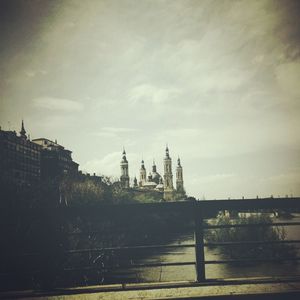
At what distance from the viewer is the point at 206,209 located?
5066mm

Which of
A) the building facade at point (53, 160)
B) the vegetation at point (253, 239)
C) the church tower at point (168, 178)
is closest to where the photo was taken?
the vegetation at point (253, 239)

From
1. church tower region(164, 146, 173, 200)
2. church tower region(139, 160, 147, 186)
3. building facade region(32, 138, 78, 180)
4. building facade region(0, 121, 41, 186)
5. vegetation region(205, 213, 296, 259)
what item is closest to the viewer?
vegetation region(205, 213, 296, 259)

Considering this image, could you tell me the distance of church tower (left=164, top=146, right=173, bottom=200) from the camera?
4694 inches

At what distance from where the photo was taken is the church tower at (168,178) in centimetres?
11924

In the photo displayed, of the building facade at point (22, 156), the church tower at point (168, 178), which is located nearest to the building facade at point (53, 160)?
the building facade at point (22, 156)

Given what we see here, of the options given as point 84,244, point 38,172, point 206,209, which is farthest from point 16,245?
point 38,172

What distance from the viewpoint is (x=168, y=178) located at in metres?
131

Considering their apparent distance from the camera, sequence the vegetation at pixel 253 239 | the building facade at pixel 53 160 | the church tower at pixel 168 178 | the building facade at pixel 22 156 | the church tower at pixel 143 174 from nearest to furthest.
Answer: the vegetation at pixel 253 239 → the building facade at pixel 22 156 → the building facade at pixel 53 160 → the church tower at pixel 168 178 → the church tower at pixel 143 174

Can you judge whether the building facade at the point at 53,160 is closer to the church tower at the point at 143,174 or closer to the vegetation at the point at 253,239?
the vegetation at the point at 253,239

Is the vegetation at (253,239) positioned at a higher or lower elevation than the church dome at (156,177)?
lower

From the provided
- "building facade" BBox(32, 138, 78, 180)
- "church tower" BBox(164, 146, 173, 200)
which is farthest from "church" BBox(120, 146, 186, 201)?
"building facade" BBox(32, 138, 78, 180)

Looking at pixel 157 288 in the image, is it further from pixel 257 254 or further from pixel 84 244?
pixel 257 254

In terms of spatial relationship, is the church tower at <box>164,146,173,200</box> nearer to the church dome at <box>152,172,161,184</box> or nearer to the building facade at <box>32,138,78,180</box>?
the church dome at <box>152,172,161,184</box>

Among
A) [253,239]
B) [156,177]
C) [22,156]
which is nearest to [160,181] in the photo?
[156,177]
